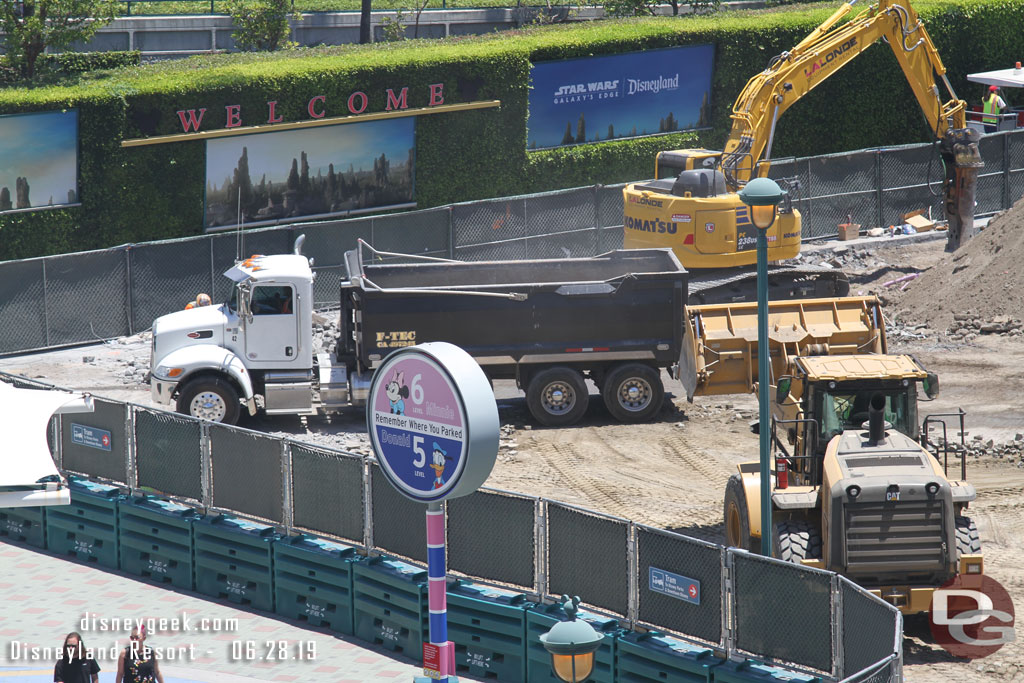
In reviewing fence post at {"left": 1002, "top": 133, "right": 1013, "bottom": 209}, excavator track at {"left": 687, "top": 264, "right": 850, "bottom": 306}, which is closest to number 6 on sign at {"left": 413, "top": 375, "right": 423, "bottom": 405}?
excavator track at {"left": 687, "top": 264, "right": 850, "bottom": 306}

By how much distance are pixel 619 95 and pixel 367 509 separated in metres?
22.9

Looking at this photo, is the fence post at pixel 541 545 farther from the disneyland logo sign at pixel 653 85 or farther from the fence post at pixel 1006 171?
the fence post at pixel 1006 171

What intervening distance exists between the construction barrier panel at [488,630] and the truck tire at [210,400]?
8.16m

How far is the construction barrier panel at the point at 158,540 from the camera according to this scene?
58.7ft

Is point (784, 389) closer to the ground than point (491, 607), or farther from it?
farther from it

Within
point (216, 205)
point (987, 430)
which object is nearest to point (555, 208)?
point (216, 205)

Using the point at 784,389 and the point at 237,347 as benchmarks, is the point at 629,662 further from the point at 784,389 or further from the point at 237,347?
the point at 237,347

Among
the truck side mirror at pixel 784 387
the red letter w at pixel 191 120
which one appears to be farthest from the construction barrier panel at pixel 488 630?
the red letter w at pixel 191 120

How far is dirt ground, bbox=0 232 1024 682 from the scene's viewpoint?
1770 centimetres

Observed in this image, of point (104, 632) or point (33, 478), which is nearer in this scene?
point (33, 478)

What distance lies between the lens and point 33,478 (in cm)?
1372

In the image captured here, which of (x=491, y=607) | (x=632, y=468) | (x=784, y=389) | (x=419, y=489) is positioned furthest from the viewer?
(x=632, y=468)

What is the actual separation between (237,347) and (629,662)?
10773 millimetres

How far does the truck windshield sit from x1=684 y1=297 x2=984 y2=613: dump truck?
0.01 meters
